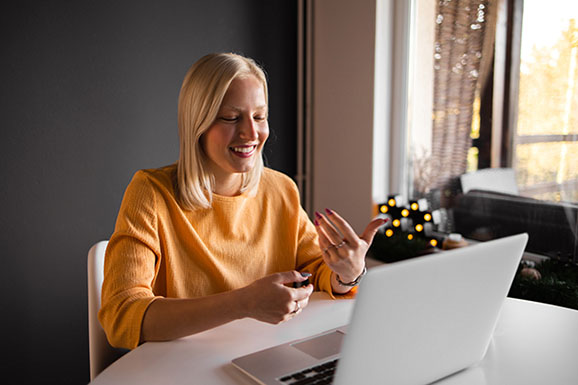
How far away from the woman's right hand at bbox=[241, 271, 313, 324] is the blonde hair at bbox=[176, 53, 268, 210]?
0.42m

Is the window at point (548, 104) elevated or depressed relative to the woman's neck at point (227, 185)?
elevated

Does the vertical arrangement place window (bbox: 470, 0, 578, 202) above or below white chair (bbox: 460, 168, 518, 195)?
above

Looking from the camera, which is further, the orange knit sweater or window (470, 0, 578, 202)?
window (470, 0, 578, 202)

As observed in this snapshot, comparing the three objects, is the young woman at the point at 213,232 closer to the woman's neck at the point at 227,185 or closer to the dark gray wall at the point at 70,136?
the woman's neck at the point at 227,185

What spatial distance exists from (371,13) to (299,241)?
137 cm

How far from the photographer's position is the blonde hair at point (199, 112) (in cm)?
131

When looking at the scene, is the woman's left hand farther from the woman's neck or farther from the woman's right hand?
the woman's neck

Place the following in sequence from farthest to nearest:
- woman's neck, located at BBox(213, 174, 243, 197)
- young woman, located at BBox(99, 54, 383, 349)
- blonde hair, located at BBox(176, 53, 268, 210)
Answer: woman's neck, located at BBox(213, 174, 243, 197) → blonde hair, located at BBox(176, 53, 268, 210) → young woman, located at BBox(99, 54, 383, 349)

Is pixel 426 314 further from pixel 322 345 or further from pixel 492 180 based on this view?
pixel 492 180

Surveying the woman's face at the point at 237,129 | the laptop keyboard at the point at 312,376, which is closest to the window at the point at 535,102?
the woman's face at the point at 237,129

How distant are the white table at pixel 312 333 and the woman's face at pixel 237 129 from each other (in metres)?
0.44

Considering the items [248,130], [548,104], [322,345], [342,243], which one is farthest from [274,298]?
[548,104]

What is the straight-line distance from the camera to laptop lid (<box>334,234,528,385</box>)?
650mm

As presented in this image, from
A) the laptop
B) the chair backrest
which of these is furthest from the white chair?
the chair backrest
